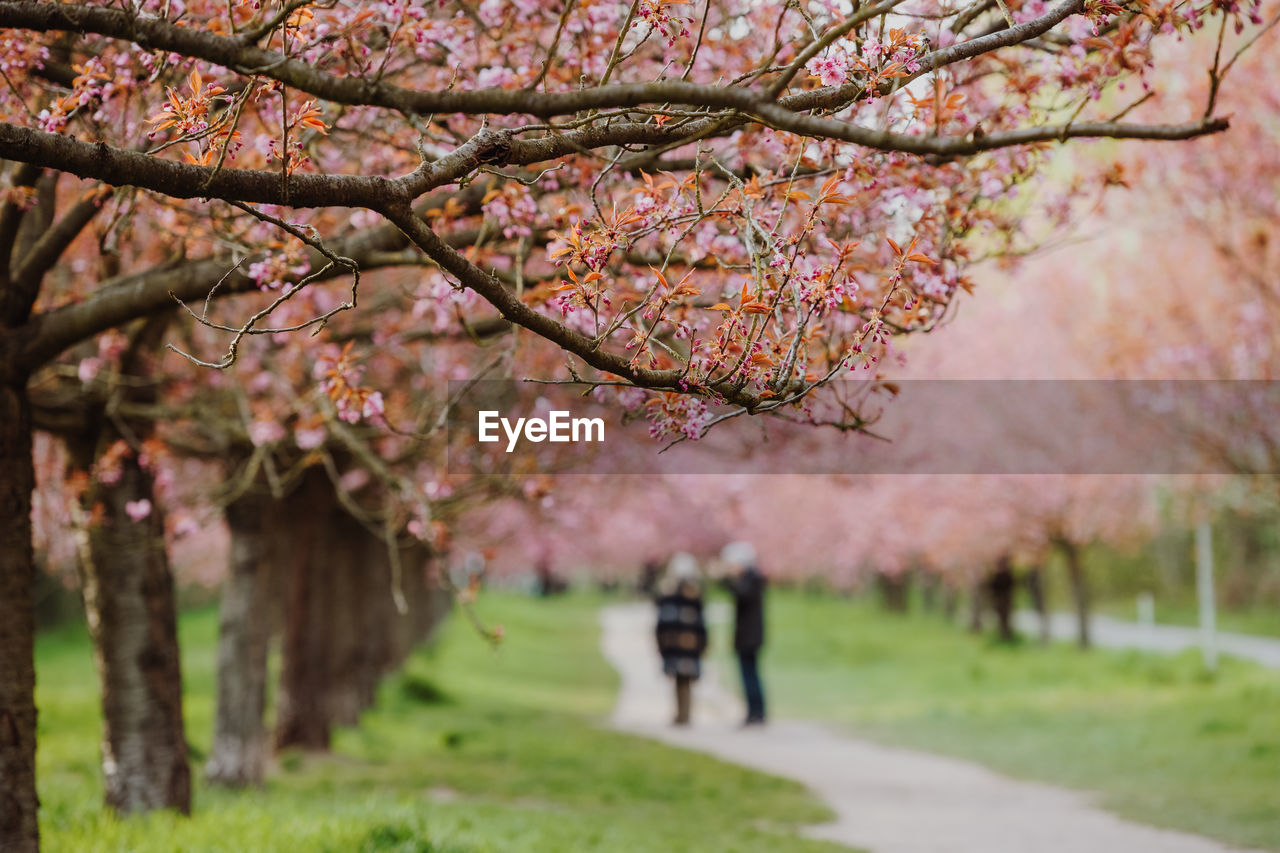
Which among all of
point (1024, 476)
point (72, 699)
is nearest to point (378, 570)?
point (72, 699)

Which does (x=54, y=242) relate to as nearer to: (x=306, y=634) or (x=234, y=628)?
(x=234, y=628)

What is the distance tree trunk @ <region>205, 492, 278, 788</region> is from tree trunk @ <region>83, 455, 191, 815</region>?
210cm

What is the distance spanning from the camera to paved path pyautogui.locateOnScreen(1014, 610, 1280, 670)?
2431cm

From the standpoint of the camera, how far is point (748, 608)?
15.5m

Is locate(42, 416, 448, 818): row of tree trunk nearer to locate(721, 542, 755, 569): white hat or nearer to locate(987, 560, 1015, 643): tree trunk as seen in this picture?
locate(721, 542, 755, 569): white hat

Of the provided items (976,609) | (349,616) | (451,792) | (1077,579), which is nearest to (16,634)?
(451,792)

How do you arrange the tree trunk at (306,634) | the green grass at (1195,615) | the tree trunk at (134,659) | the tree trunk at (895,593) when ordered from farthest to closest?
the tree trunk at (895,593) → the green grass at (1195,615) → the tree trunk at (306,634) → the tree trunk at (134,659)

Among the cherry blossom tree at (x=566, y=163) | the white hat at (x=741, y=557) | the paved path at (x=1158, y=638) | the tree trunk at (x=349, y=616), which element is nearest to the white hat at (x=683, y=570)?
the white hat at (x=741, y=557)

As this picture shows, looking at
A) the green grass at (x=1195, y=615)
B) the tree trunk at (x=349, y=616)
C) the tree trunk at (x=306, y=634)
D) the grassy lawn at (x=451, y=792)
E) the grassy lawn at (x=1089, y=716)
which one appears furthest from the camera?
the green grass at (x=1195, y=615)

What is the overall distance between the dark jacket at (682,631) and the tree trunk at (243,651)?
666 centimetres

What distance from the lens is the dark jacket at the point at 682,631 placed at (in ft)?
51.1

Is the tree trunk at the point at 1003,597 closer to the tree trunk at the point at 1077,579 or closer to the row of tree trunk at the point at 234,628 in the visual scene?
the tree trunk at the point at 1077,579

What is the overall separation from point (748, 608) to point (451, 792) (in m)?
6.34

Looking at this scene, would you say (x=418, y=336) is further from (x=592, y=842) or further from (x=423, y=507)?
(x=592, y=842)
